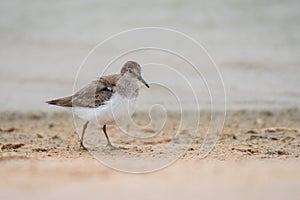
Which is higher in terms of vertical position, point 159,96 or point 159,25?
point 159,25

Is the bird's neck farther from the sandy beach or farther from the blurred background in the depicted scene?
the blurred background

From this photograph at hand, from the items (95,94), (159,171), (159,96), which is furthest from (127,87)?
(159,96)

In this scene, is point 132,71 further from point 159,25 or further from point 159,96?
point 159,25

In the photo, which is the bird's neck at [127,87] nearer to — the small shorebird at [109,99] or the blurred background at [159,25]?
the small shorebird at [109,99]

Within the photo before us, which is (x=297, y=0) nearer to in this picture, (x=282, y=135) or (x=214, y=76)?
(x=214, y=76)

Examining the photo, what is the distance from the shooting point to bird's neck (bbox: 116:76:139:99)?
8.21 metres

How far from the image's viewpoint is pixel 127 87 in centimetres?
830

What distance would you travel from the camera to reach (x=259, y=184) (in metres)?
6.44

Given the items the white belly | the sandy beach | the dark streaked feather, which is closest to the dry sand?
the sandy beach

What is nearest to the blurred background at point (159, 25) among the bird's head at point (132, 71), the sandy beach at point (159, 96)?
the sandy beach at point (159, 96)

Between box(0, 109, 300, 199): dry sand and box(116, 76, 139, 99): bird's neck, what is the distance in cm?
62

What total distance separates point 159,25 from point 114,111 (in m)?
9.60

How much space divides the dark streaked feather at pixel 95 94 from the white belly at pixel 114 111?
69 mm

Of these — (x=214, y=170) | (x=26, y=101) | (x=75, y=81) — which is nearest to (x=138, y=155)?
(x=214, y=170)
